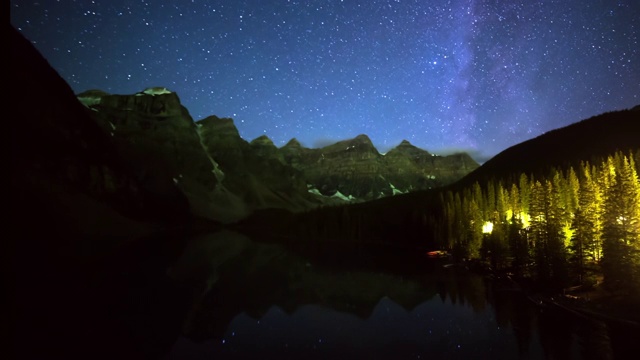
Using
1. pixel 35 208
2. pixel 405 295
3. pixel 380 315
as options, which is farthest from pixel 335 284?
pixel 35 208

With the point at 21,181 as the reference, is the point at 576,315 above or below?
below

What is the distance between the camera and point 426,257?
114250mm

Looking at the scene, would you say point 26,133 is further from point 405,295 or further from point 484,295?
point 484,295

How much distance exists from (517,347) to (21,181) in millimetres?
155651

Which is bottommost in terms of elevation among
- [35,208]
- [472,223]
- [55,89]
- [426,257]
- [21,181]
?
[426,257]

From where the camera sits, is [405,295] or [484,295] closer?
[484,295]

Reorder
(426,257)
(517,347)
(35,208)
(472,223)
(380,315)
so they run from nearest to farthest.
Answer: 1. (517,347)
2. (380,315)
3. (472,223)
4. (426,257)
5. (35,208)

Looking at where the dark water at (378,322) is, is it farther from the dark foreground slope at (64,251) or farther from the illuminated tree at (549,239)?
the dark foreground slope at (64,251)

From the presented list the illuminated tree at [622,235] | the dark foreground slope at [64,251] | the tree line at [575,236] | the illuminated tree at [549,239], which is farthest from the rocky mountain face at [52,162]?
the illuminated tree at [622,235]

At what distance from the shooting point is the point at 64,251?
108312mm

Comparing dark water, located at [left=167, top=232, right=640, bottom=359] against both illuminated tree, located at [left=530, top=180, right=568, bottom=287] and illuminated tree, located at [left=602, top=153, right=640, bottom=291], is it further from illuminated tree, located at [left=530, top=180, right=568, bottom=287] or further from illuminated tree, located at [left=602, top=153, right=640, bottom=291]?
illuminated tree, located at [left=602, top=153, right=640, bottom=291]

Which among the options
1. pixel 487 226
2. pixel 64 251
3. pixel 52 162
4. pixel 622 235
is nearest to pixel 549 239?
pixel 622 235

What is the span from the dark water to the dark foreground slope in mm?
6226

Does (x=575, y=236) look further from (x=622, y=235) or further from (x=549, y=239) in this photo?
(x=622, y=235)
